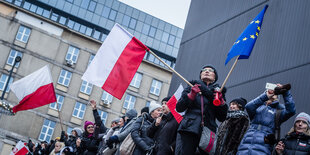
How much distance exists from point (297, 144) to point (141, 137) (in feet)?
10.5

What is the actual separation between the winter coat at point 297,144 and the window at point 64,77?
3830 centimetres

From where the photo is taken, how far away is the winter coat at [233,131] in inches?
252

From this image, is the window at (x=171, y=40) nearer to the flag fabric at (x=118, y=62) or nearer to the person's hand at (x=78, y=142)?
the person's hand at (x=78, y=142)

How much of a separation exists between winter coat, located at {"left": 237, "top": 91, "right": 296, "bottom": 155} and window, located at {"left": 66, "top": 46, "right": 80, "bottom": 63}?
127ft

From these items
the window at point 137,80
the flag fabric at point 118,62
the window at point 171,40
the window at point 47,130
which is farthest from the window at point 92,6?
the flag fabric at point 118,62

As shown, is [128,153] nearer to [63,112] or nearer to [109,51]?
[109,51]

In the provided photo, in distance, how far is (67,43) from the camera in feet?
A: 144

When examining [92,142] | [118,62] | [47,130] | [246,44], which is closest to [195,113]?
[246,44]

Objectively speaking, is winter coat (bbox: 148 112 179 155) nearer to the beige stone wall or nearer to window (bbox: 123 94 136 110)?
the beige stone wall

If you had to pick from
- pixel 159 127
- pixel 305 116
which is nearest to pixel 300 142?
pixel 305 116

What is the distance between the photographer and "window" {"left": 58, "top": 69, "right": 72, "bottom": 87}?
42.8m

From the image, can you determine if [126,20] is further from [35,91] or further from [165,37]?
[35,91]

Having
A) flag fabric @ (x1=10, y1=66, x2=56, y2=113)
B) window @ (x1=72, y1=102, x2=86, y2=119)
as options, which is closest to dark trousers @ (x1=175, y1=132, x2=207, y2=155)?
flag fabric @ (x1=10, y1=66, x2=56, y2=113)

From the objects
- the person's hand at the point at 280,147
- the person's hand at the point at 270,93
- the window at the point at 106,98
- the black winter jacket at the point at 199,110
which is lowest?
the person's hand at the point at 280,147
